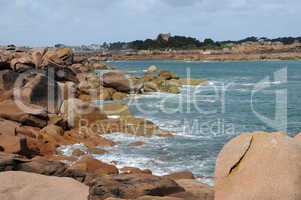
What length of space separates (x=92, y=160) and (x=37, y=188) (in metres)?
4.65

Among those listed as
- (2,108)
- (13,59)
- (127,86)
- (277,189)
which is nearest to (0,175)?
(277,189)

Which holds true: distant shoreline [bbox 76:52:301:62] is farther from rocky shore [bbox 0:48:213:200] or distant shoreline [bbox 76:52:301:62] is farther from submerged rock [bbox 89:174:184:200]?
submerged rock [bbox 89:174:184:200]

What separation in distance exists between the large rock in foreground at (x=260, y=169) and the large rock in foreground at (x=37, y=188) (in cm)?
291

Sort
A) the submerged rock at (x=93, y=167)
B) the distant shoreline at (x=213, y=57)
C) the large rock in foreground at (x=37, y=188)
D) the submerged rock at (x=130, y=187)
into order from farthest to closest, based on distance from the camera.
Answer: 1. the distant shoreline at (x=213, y=57)
2. the submerged rock at (x=93, y=167)
3. the submerged rock at (x=130, y=187)
4. the large rock in foreground at (x=37, y=188)

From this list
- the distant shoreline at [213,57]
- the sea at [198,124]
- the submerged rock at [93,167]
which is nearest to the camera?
the submerged rock at [93,167]

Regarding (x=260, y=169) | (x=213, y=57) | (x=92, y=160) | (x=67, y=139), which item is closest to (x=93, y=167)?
(x=92, y=160)

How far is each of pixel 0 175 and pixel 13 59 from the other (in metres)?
31.3

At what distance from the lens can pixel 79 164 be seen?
13.4m

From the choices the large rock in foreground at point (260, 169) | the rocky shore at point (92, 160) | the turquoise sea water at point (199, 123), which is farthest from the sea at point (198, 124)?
the large rock in foreground at point (260, 169)

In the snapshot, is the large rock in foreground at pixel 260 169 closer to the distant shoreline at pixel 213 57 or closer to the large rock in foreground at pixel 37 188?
the large rock in foreground at pixel 37 188

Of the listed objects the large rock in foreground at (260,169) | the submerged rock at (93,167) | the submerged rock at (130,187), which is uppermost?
the large rock in foreground at (260,169)

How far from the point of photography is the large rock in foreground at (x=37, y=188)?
A: 8766mm

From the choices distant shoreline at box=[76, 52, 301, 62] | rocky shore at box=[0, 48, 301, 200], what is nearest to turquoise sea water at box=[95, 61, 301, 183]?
rocky shore at box=[0, 48, 301, 200]

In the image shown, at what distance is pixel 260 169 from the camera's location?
23.2 feet
